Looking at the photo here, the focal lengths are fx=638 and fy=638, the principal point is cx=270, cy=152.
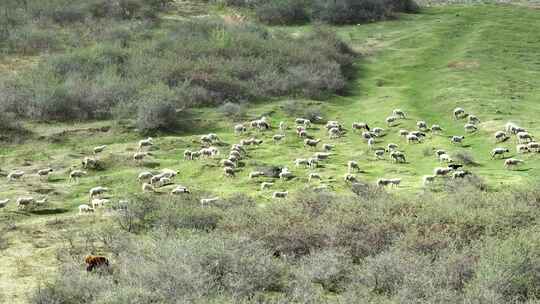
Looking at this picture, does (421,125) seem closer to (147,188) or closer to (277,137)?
(277,137)

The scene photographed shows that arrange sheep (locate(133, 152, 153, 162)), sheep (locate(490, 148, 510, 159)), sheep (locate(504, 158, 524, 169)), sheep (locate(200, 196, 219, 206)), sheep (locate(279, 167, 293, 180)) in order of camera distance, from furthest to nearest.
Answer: sheep (locate(133, 152, 153, 162)) → sheep (locate(490, 148, 510, 159)) → sheep (locate(504, 158, 524, 169)) → sheep (locate(279, 167, 293, 180)) → sheep (locate(200, 196, 219, 206))

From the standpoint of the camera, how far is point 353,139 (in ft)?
95.8

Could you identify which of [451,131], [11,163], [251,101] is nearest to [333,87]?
[251,101]

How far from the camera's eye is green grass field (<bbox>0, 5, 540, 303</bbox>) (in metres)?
18.7

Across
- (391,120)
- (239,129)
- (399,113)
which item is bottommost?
(239,129)

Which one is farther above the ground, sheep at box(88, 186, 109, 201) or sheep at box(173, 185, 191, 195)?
sheep at box(173, 185, 191, 195)

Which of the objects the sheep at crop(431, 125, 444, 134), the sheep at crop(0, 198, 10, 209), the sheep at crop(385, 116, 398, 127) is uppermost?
the sheep at crop(0, 198, 10, 209)

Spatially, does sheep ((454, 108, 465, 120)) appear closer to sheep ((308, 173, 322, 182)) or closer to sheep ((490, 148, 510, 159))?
sheep ((490, 148, 510, 159))

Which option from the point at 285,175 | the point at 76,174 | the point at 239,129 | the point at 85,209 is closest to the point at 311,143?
the point at 239,129

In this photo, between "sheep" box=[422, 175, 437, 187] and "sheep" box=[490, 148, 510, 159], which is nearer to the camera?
"sheep" box=[422, 175, 437, 187]

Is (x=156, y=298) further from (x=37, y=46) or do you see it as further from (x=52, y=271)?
(x=37, y=46)

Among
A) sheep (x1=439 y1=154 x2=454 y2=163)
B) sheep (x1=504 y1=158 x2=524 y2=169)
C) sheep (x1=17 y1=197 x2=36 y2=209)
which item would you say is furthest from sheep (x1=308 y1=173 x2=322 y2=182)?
sheep (x1=17 y1=197 x2=36 y2=209)

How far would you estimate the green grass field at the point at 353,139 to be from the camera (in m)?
18.7

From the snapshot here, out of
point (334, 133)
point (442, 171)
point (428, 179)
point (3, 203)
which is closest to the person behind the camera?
Result: point (3, 203)
